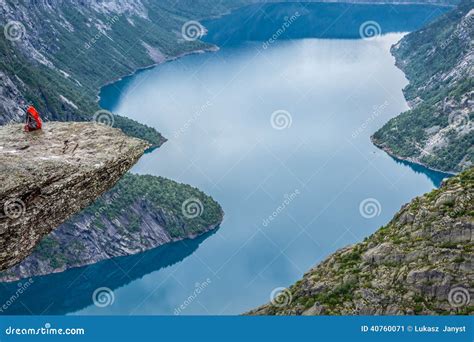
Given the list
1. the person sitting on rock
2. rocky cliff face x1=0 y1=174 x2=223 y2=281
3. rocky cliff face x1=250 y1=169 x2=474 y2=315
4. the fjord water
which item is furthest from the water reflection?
the person sitting on rock

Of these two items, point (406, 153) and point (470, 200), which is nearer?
point (470, 200)

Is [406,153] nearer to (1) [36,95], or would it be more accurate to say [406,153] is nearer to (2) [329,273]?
(1) [36,95]

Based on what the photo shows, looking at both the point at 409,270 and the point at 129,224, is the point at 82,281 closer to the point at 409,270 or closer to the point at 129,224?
the point at 129,224

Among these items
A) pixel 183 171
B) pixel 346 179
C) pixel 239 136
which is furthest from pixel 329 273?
pixel 239 136

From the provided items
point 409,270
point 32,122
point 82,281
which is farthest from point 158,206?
point 32,122

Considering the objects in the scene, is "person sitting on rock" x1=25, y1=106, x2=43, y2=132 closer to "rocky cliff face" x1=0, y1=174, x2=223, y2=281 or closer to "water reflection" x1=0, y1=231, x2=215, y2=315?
"water reflection" x1=0, y1=231, x2=215, y2=315

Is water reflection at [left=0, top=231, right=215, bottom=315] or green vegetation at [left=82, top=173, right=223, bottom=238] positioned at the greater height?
green vegetation at [left=82, top=173, right=223, bottom=238]
